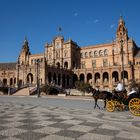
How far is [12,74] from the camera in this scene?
86.1m

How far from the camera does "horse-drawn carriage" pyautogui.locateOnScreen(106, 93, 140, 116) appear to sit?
11664 mm

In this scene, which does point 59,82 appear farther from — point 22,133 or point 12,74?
point 22,133

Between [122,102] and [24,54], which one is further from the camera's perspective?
[24,54]

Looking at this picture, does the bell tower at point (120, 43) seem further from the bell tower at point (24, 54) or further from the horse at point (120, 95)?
the horse at point (120, 95)

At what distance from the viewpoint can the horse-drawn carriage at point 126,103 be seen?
1166 centimetres

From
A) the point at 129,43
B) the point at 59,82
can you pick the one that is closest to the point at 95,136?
the point at 59,82

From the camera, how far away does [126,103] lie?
12906mm

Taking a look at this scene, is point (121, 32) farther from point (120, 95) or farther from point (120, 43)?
point (120, 95)

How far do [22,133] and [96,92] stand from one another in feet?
30.4

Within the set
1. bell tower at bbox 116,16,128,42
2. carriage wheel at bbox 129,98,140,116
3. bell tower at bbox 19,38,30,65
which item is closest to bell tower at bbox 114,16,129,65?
bell tower at bbox 116,16,128,42

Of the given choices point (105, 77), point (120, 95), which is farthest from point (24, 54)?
point (120, 95)

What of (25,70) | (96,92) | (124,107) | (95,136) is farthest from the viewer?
(25,70)

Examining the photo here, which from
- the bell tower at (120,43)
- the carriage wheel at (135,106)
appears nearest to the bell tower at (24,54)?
the bell tower at (120,43)

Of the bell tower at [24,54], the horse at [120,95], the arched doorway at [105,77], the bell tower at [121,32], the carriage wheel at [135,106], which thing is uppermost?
the bell tower at [121,32]
